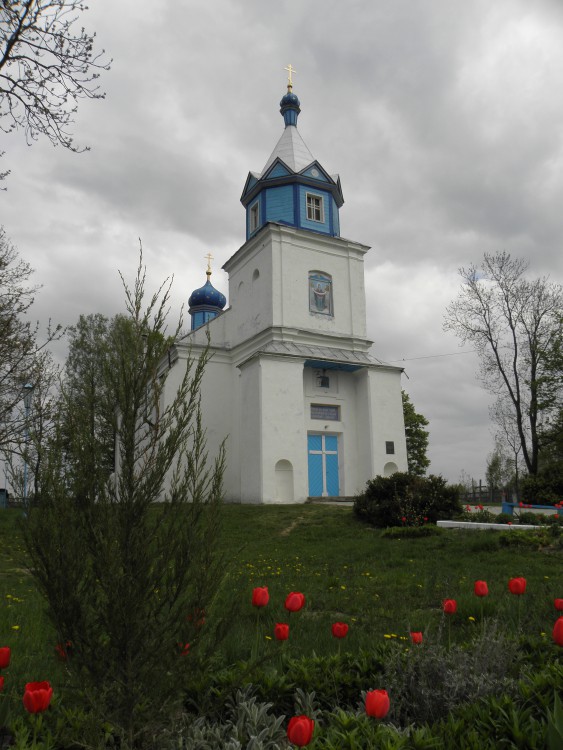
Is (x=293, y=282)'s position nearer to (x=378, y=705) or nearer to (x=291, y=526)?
(x=291, y=526)

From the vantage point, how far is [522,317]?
26.4 meters

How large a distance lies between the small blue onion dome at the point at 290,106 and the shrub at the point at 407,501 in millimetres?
21817

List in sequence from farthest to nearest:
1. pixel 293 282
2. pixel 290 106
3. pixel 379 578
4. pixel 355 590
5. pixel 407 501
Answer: pixel 290 106
pixel 293 282
pixel 407 501
pixel 379 578
pixel 355 590

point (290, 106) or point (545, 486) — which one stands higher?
point (290, 106)

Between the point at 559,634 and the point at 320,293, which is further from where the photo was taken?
the point at 320,293

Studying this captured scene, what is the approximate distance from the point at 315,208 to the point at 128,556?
2577 centimetres

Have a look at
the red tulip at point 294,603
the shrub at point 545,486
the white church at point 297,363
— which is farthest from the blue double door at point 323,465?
the red tulip at point 294,603

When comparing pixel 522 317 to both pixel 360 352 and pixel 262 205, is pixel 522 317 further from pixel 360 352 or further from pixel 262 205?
pixel 262 205

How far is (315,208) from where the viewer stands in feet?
87.5

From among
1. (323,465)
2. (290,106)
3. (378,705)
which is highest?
(290,106)

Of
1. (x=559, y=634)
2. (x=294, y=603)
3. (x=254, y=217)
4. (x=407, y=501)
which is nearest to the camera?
(x=559, y=634)

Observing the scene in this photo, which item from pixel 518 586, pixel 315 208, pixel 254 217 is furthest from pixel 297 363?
pixel 518 586

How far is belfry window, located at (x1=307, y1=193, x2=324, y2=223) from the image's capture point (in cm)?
2645

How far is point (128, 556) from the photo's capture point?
2475 mm
